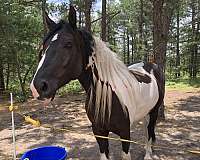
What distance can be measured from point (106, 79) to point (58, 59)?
2.39 feet

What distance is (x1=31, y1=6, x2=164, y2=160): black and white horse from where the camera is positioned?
2334 millimetres

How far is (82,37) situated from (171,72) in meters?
28.5

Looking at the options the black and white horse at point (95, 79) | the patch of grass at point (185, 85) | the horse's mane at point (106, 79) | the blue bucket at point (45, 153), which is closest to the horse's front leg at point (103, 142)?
the black and white horse at point (95, 79)

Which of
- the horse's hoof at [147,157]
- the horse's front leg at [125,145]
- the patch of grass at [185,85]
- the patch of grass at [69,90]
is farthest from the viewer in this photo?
the patch of grass at [185,85]

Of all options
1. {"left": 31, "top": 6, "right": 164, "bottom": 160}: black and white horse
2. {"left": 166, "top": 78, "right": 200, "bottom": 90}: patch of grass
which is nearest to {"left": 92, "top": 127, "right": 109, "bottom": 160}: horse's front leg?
{"left": 31, "top": 6, "right": 164, "bottom": 160}: black and white horse

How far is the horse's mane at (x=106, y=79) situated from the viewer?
2.83m

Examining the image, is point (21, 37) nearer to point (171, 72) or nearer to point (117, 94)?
point (117, 94)

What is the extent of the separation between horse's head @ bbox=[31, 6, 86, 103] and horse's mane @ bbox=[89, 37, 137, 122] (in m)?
0.25

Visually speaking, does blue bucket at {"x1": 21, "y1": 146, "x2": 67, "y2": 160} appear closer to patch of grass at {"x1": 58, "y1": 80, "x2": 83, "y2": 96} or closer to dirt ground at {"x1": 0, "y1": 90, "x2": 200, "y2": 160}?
dirt ground at {"x1": 0, "y1": 90, "x2": 200, "y2": 160}

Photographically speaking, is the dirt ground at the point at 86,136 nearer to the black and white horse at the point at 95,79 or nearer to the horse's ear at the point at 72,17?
the black and white horse at the point at 95,79

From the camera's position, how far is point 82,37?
266 centimetres

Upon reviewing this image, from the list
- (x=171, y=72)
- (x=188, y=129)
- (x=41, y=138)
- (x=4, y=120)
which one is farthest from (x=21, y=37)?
(x=171, y=72)

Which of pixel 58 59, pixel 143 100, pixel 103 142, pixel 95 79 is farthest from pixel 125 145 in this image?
pixel 58 59

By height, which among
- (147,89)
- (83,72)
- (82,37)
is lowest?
(147,89)
